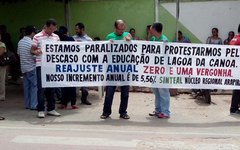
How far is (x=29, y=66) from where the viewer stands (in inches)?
380

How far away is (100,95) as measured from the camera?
451 inches

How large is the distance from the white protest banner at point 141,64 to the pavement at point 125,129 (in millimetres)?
722

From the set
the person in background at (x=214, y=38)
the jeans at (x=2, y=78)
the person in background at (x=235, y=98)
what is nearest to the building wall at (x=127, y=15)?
the person in background at (x=214, y=38)

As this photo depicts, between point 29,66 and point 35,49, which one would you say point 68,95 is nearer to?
point 29,66

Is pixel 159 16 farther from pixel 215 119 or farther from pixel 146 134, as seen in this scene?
pixel 146 134

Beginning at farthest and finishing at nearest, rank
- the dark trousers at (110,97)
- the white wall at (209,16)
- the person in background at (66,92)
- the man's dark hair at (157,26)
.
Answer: the white wall at (209,16), the person in background at (66,92), the dark trousers at (110,97), the man's dark hair at (157,26)

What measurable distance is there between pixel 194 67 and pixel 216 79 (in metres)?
0.51

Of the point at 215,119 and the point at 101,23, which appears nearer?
the point at 215,119

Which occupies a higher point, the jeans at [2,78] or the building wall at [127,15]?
the building wall at [127,15]

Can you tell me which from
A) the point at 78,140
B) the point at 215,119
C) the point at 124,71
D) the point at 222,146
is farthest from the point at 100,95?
the point at 222,146

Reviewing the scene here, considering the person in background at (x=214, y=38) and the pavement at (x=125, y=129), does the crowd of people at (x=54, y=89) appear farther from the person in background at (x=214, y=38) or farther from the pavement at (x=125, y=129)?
the person in background at (x=214, y=38)

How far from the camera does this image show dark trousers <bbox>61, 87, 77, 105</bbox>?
9773mm

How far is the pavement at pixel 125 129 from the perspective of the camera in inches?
274

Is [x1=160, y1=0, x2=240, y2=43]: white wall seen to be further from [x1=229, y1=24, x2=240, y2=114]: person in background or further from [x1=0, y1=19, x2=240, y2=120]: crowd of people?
[x1=229, y1=24, x2=240, y2=114]: person in background
